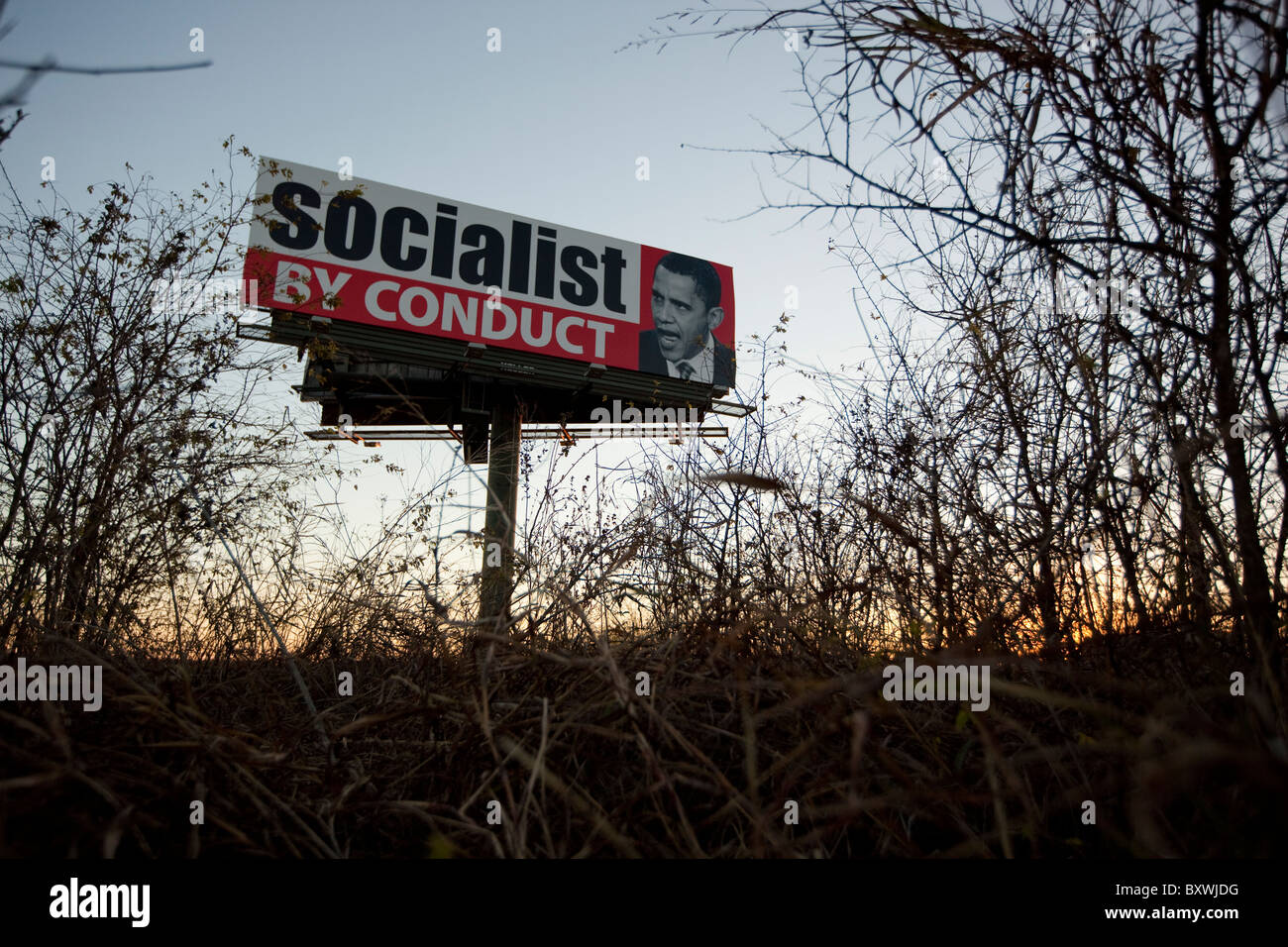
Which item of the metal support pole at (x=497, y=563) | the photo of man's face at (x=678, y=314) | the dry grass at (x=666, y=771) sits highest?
the photo of man's face at (x=678, y=314)

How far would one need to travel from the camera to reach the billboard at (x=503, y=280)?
11.1m

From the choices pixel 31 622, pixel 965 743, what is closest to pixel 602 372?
pixel 31 622

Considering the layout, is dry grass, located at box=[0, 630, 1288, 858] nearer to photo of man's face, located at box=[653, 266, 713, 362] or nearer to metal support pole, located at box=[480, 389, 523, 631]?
metal support pole, located at box=[480, 389, 523, 631]

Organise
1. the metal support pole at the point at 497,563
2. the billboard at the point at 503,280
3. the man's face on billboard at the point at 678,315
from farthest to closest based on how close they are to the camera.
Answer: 1. the man's face on billboard at the point at 678,315
2. the billboard at the point at 503,280
3. the metal support pole at the point at 497,563

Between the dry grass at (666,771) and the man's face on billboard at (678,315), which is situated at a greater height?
the man's face on billboard at (678,315)

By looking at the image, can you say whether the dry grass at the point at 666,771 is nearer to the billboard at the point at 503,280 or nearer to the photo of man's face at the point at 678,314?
the billboard at the point at 503,280

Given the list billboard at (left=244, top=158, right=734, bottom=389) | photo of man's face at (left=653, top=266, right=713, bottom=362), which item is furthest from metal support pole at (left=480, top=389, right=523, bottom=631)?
photo of man's face at (left=653, top=266, right=713, bottom=362)

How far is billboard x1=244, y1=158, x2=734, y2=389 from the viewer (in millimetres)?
11086

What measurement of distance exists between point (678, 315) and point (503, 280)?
337 cm

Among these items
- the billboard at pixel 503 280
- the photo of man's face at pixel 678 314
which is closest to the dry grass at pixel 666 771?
the billboard at pixel 503 280

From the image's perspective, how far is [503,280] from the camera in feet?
40.2

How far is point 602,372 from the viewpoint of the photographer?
1276 centimetres

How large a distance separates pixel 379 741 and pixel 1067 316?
7.80ft

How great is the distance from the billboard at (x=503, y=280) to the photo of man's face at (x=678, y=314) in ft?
0.07
